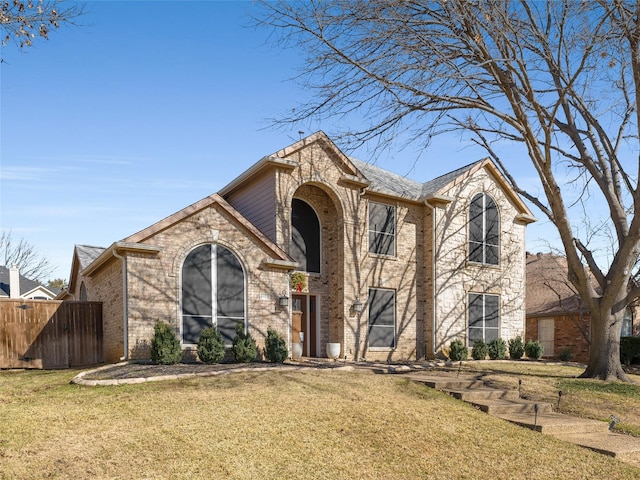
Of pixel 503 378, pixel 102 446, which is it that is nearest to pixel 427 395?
pixel 503 378

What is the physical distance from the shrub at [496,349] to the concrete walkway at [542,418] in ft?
28.2

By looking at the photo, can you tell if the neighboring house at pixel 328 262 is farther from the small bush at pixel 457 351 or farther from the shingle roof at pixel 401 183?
the small bush at pixel 457 351

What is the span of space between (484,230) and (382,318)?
20.0 feet

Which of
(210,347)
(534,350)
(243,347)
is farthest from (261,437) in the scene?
(534,350)

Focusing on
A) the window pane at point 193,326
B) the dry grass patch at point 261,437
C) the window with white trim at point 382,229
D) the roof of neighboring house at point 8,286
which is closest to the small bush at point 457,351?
the window with white trim at point 382,229

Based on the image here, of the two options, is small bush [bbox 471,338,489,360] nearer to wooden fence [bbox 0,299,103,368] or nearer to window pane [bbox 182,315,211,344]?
window pane [bbox 182,315,211,344]

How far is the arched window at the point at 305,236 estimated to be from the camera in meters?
18.3

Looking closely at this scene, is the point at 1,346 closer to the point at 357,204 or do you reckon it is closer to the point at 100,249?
the point at 100,249

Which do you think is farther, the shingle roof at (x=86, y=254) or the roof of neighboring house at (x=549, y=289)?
the roof of neighboring house at (x=549, y=289)

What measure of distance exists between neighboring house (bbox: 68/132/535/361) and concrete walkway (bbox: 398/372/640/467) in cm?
561

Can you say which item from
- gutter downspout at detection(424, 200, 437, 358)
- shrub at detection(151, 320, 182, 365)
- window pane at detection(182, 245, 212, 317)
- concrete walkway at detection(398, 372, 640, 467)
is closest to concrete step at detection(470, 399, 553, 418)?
concrete walkway at detection(398, 372, 640, 467)

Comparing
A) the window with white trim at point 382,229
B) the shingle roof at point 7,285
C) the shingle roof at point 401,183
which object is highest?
the shingle roof at point 401,183

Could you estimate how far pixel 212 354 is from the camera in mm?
13844

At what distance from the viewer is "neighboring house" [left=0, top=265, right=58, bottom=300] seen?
32.9m
